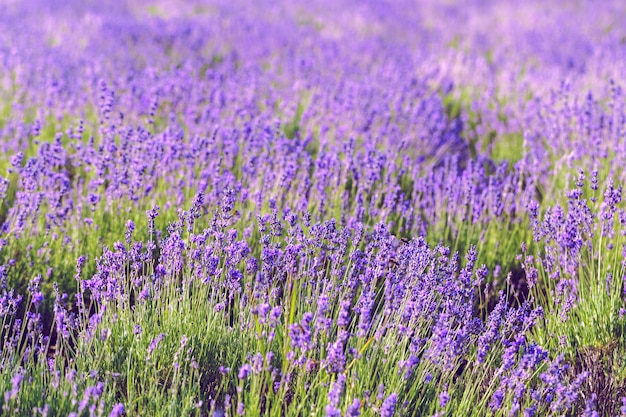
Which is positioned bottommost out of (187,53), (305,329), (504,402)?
(504,402)

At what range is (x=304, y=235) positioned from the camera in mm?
2631

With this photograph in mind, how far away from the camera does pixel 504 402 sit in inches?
85.4

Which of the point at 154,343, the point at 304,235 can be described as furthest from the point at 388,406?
the point at 304,235

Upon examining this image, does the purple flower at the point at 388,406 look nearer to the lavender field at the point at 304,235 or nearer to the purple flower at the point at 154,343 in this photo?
the lavender field at the point at 304,235

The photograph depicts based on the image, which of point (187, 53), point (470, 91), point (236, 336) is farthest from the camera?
point (187, 53)

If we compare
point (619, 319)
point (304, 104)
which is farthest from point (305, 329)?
point (304, 104)

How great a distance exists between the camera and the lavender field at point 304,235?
216 cm

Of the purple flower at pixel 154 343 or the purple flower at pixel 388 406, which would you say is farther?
the purple flower at pixel 154 343

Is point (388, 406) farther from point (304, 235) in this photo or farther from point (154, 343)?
point (304, 235)

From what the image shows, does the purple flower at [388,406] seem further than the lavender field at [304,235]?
No

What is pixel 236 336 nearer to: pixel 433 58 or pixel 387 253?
pixel 387 253

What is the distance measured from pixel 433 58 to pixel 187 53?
286 cm

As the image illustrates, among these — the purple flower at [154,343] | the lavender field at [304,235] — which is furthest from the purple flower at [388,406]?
the purple flower at [154,343]

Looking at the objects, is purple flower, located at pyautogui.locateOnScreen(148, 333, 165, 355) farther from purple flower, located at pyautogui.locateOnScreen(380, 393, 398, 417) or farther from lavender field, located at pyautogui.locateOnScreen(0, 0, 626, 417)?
purple flower, located at pyautogui.locateOnScreen(380, 393, 398, 417)
